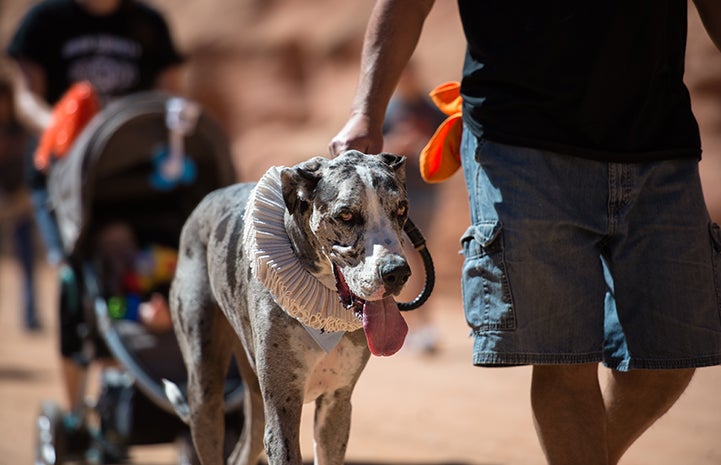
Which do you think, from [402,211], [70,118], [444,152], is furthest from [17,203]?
[402,211]

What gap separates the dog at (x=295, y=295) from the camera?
248cm

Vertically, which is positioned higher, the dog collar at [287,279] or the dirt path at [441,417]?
the dog collar at [287,279]

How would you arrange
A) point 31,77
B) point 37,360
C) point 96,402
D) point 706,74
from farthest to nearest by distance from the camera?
point 706,74 < point 37,360 < point 31,77 < point 96,402

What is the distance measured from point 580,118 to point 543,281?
50cm

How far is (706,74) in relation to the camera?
9867mm

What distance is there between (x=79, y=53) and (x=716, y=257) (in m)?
3.99

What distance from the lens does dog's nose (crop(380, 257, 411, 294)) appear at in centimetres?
235

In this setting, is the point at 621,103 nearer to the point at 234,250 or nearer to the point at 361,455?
the point at 234,250

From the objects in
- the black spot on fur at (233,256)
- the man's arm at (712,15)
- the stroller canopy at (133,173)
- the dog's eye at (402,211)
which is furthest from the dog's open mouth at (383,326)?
the stroller canopy at (133,173)

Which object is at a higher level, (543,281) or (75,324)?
(543,281)

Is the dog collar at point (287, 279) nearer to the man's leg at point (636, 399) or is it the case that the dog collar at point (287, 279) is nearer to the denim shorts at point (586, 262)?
the denim shorts at point (586, 262)

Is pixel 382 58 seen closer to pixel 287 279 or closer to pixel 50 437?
pixel 287 279

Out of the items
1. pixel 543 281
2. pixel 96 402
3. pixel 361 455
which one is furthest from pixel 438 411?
pixel 543 281

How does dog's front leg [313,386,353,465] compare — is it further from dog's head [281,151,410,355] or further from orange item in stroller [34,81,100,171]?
orange item in stroller [34,81,100,171]
